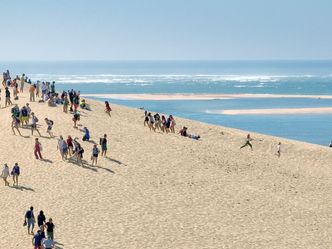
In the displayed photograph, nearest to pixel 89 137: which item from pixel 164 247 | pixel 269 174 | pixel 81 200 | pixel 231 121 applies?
pixel 81 200

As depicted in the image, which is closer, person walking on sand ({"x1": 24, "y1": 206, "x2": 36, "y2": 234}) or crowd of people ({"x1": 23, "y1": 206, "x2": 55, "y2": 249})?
crowd of people ({"x1": 23, "y1": 206, "x2": 55, "y2": 249})

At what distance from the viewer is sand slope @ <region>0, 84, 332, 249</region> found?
2562 centimetres

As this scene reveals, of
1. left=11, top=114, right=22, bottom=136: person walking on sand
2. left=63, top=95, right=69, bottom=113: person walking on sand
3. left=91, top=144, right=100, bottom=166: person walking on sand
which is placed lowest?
left=91, top=144, right=100, bottom=166: person walking on sand

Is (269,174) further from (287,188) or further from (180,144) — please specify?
(180,144)

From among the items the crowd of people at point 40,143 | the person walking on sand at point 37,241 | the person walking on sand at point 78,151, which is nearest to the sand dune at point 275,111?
the crowd of people at point 40,143

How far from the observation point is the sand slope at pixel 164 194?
25625 mm

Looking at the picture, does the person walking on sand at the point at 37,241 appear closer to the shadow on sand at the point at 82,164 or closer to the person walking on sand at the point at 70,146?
the shadow on sand at the point at 82,164

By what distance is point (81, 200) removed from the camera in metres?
28.7

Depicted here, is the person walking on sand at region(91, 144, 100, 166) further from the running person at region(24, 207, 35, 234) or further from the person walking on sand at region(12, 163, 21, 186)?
the running person at region(24, 207, 35, 234)

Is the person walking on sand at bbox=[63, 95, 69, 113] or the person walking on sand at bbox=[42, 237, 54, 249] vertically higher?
the person walking on sand at bbox=[63, 95, 69, 113]

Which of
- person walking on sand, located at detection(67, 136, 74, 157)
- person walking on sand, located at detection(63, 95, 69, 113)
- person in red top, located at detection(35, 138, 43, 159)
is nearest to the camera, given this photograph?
person in red top, located at detection(35, 138, 43, 159)

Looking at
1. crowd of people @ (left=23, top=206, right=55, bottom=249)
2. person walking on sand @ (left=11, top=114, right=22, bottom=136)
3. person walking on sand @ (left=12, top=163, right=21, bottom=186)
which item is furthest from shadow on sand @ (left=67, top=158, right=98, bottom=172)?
crowd of people @ (left=23, top=206, right=55, bottom=249)

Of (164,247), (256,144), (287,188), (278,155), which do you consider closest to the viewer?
(164,247)

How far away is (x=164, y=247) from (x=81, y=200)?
6270 millimetres
